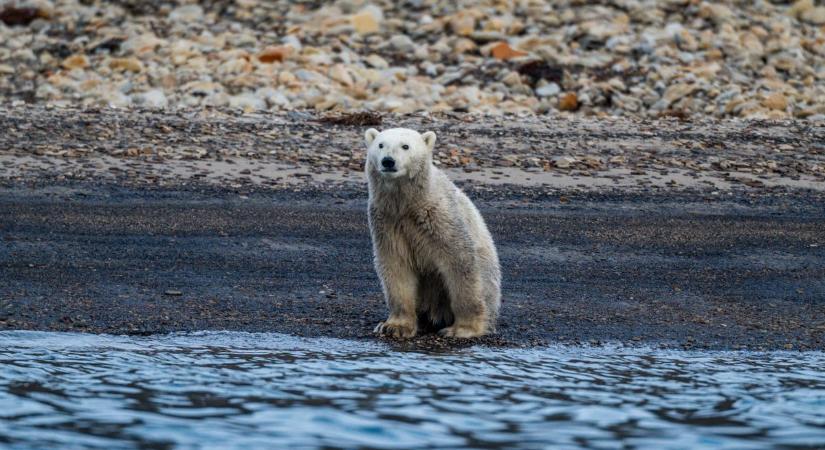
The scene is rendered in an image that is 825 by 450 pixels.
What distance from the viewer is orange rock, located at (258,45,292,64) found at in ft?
68.9

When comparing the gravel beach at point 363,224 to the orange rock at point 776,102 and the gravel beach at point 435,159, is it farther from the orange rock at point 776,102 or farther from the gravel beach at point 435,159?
the orange rock at point 776,102

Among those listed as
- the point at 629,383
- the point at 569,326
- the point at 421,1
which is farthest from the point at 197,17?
the point at 629,383

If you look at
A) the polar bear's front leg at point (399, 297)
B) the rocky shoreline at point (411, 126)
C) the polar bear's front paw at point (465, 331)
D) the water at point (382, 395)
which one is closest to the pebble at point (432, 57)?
the rocky shoreline at point (411, 126)

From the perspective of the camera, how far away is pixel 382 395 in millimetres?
6590

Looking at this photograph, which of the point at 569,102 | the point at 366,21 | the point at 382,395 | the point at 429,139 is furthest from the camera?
the point at 366,21

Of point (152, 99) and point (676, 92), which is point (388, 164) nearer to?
point (152, 99)

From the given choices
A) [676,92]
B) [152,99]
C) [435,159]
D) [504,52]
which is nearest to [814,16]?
[676,92]

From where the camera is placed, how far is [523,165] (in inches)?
565

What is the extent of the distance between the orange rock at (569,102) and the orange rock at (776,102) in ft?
9.46

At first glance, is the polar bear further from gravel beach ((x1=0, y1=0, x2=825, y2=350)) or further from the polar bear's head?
gravel beach ((x1=0, y1=0, x2=825, y2=350))

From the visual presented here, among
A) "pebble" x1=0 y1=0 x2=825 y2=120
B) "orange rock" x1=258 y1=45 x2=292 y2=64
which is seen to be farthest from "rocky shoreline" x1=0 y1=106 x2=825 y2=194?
"orange rock" x1=258 y1=45 x2=292 y2=64

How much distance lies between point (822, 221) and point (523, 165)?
→ 3.45 m

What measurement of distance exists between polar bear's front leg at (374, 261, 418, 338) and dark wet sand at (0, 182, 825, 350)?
24cm

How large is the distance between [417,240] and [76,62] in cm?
1620
